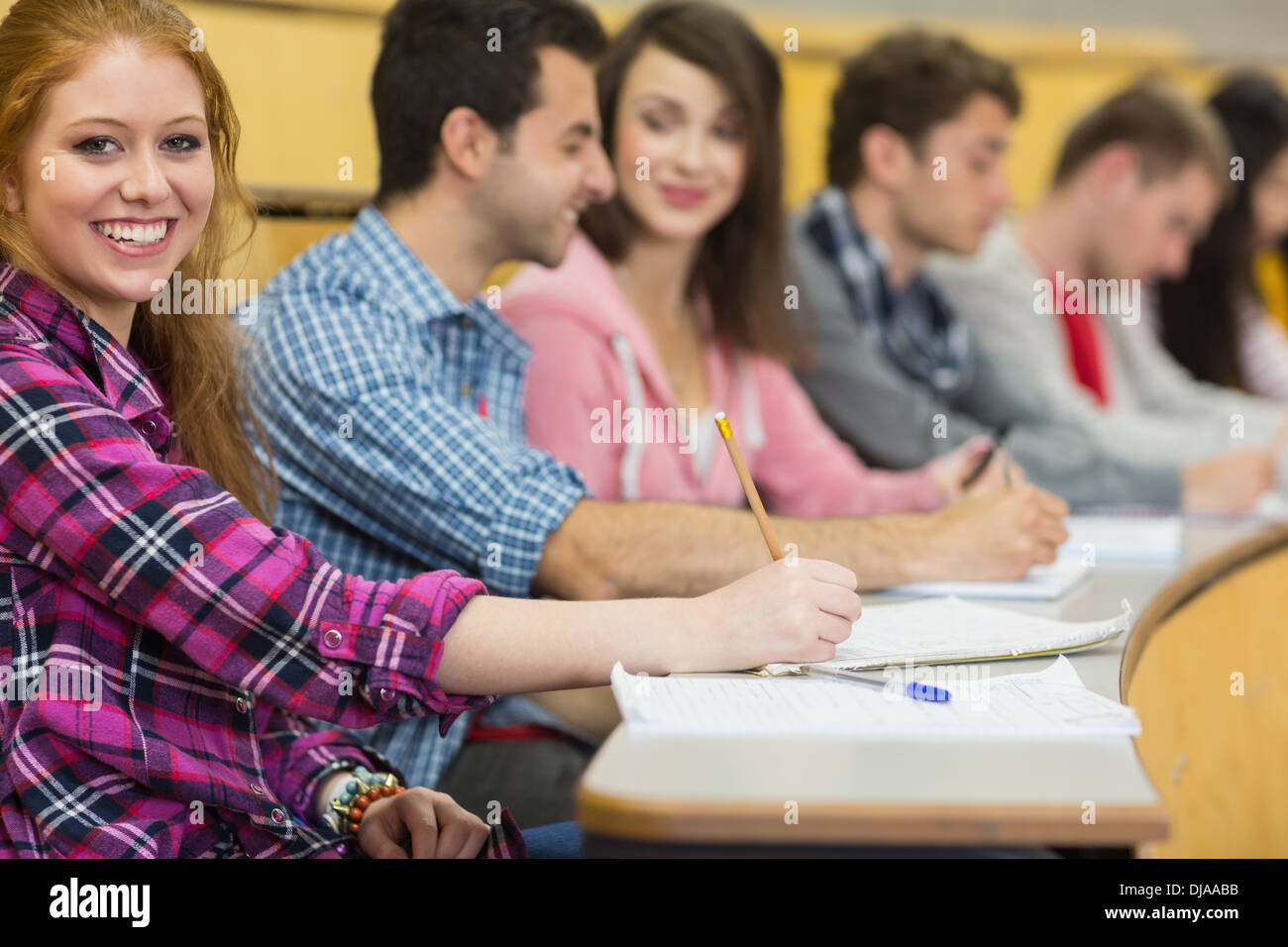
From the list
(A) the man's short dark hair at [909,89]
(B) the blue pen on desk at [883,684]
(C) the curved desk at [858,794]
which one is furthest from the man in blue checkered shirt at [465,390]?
(A) the man's short dark hair at [909,89]

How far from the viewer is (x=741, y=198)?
6.41ft

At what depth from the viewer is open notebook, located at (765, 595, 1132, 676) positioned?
0.92 meters

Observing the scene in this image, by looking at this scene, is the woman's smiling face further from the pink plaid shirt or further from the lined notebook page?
the lined notebook page

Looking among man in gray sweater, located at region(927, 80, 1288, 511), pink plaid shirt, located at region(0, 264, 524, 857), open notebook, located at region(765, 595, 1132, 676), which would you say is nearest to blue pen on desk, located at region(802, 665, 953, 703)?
open notebook, located at region(765, 595, 1132, 676)

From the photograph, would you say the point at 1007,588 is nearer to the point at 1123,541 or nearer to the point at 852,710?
the point at 1123,541

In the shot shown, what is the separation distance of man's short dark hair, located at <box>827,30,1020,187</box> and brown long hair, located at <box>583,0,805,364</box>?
1.77ft

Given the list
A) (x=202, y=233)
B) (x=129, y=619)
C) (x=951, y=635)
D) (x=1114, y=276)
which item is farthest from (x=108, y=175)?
(x=1114, y=276)

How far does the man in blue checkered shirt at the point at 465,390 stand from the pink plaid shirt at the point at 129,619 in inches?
12.0

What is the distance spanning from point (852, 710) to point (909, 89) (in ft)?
6.08

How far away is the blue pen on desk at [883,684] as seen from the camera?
82 centimetres

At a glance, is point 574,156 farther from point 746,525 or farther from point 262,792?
point 262,792

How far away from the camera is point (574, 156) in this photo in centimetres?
151

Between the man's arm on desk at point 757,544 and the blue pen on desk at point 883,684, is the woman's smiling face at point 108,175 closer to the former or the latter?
the man's arm on desk at point 757,544
